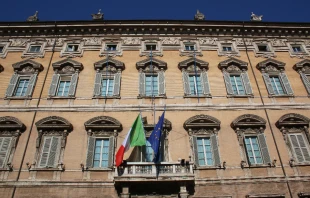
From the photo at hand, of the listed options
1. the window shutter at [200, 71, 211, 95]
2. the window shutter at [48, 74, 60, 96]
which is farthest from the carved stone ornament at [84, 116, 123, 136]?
the window shutter at [200, 71, 211, 95]

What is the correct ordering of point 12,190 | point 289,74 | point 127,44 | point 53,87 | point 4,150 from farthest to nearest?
point 127,44 < point 289,74 < point 53,87 < point 4,150 < point 12,190

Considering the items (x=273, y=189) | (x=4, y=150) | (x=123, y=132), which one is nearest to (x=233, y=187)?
(x=273, y=189)

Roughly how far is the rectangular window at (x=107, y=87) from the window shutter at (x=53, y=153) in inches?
138

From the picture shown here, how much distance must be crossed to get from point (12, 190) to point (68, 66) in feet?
24.6

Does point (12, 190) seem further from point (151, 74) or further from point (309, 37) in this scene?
point (309, 37)

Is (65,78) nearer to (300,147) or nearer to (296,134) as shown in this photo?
(296,134)

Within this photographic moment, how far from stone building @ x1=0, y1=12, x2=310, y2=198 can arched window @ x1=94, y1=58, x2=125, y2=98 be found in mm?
60

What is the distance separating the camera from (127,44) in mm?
19688

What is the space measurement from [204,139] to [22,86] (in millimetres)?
10005

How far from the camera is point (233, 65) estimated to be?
1838cm

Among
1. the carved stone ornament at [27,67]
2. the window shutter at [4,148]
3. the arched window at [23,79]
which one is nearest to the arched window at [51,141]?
the window shutter at [4,148]

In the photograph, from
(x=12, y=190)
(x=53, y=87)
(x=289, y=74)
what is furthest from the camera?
(x=289, y=74)

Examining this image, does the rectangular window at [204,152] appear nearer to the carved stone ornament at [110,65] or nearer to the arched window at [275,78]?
the arched window at [275,78]

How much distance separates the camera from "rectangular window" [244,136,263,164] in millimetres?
14336
